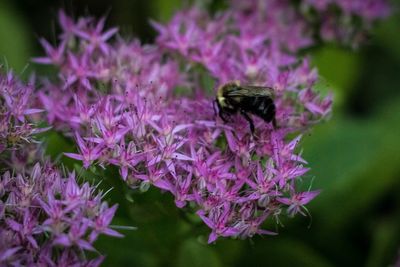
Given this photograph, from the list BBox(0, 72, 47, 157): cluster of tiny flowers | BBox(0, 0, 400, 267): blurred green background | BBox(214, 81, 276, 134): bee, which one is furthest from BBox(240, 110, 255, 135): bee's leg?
BBox(0, 72, 47, 157): cluster of tiny flowers

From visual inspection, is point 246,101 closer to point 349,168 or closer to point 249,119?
point 249,119

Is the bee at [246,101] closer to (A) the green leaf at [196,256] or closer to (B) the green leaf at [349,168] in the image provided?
(A) the green leaf at [196,256]

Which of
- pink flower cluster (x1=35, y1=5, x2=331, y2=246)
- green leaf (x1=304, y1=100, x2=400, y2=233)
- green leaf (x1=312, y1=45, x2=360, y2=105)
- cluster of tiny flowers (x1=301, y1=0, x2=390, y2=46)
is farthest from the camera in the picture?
green leaf (x1=312, y1=45, x2=360, y2=105)

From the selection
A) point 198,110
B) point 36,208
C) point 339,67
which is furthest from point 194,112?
point 339,67

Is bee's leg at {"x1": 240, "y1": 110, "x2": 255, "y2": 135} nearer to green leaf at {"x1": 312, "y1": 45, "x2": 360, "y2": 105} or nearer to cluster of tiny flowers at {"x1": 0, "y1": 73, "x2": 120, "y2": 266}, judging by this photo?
cluster of tiny flowers at {"x1": 0, "y1": 73, "x2": 120, "y2": 266}

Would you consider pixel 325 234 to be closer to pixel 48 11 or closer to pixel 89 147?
pixel 89 147

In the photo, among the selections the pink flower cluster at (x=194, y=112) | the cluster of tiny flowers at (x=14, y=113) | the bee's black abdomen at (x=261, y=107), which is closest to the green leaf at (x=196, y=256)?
the pink flower cluster at (x=194, y=112)
